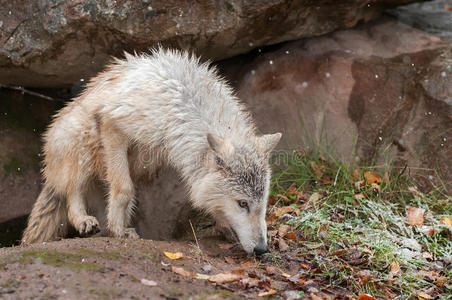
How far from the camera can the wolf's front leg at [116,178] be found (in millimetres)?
5402

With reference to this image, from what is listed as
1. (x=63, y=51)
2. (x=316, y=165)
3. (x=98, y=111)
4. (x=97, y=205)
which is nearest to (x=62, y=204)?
(x=97, y=205)

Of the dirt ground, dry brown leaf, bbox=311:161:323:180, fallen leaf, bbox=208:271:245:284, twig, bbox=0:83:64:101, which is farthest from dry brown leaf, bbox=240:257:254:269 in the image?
twig, bbox=0:83:64:101

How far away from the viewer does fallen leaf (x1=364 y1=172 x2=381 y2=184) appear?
6.09m

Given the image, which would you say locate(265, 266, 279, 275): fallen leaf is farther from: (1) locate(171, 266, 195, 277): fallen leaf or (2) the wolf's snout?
(1) locate(171, 266, 195, 277): fallen leaf

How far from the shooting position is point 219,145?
15.8ft

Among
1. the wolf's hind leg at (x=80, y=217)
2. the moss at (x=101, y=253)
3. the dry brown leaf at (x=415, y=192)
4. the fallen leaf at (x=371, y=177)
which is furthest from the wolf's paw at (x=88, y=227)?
the dry brown leaf at (x=415, y=192)

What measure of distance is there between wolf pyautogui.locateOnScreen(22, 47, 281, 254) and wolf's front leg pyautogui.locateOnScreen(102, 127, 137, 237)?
0.01m

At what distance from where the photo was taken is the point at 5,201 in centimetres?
706

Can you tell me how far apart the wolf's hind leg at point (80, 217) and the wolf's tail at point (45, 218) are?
35cm

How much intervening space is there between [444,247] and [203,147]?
2.68m

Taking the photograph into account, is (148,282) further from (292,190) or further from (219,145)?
(292,190)

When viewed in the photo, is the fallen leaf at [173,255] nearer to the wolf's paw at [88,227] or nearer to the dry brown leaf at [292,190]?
the wolf's paw at [88,227]

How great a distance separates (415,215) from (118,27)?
13.1 ft

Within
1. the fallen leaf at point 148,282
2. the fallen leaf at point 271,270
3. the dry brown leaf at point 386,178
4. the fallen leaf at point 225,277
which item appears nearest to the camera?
the fallen leaf at point 148,282
